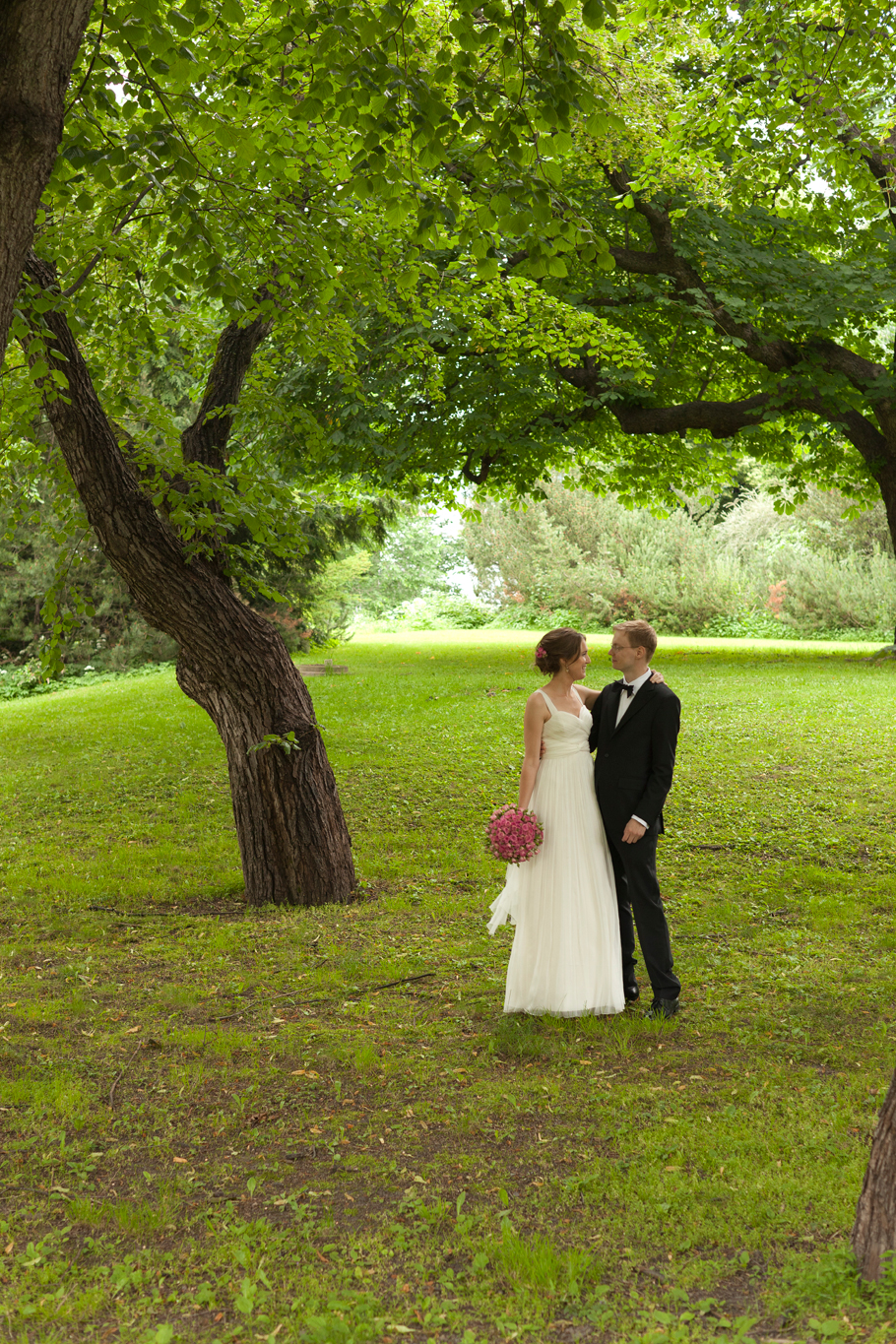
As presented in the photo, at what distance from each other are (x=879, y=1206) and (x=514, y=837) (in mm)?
2617

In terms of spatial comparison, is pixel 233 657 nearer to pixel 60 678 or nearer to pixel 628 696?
pixel 628 696

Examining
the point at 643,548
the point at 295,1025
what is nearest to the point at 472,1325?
the point at 295,1025

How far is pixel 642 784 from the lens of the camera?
18.6 feet

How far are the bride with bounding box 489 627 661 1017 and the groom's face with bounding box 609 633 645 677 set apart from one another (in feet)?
0.48

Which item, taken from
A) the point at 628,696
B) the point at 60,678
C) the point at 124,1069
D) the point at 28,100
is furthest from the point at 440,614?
the point at 28,100

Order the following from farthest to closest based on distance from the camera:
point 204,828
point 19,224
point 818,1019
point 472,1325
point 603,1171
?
point 204,828 → point 818,1019 → point 603,1171 → point 19,224 → point 472,1325

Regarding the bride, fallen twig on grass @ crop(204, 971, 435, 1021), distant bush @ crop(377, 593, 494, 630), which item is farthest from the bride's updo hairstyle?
distant bush @ crop(377, 593, 494, 630)

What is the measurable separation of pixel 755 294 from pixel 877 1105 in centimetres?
1355

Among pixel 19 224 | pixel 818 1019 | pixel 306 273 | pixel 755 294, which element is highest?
pixel 755 294

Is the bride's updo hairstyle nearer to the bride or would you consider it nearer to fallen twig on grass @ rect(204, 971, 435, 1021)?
the bride

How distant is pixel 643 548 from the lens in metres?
36.5

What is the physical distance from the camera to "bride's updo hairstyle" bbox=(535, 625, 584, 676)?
18.6ft

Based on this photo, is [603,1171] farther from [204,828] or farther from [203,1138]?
[204,828]

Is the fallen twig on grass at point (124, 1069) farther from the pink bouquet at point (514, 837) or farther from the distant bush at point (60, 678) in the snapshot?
the distant bush at point (60, 678)
